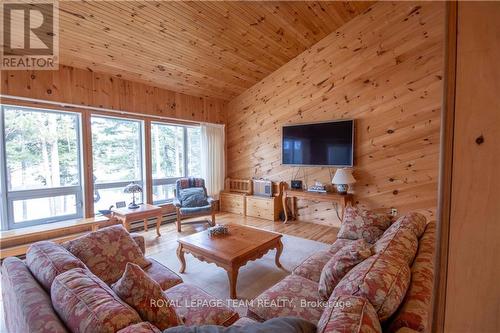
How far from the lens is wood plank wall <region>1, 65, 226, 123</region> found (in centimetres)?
318

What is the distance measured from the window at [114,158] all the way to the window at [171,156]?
0.33 meters

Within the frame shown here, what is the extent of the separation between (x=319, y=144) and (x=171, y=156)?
312 cm

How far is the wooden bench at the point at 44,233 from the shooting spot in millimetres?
2934

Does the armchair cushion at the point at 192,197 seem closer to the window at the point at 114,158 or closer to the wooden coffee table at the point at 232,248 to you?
the window at the point at 114,158

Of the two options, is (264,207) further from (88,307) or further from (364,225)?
(88,307)

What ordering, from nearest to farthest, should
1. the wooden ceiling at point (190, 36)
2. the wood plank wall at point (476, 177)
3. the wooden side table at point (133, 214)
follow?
the wood plank wall at point (476, 177)
the wooden ceiling at point (190, 36)
the wooden side table at point (133, 214)

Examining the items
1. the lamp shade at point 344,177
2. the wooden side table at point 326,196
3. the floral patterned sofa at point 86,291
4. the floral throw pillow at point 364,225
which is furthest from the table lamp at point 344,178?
the floral patterned sofa at point 86,291

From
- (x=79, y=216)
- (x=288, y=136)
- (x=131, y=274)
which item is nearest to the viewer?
(x=131, y=274)

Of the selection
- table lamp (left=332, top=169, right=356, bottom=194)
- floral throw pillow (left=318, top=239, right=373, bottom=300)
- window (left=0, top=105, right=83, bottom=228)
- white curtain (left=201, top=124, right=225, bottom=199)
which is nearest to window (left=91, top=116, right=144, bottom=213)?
window (left=0, top=105, right=83, bottom=228)

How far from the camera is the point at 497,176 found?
0.48 m

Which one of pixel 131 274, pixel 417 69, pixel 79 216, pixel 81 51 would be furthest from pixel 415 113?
pixel 79 216

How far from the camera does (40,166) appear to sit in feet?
11.4

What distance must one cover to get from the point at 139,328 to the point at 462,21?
1324 mm

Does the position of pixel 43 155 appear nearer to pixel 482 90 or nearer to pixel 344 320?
pixel 344 320
